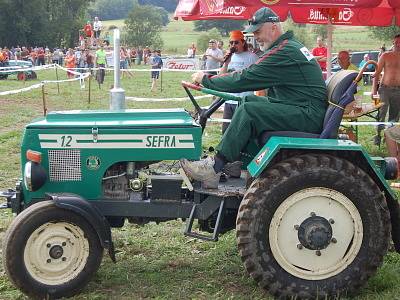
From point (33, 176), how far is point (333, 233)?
2.01 metres

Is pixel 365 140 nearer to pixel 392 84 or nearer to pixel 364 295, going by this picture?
pixel 392 84

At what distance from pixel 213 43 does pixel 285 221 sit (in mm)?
15712

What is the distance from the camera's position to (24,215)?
13.1 feet

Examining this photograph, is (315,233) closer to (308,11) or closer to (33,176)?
(33,176)

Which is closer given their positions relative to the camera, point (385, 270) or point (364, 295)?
point (364, 295)

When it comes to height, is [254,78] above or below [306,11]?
below

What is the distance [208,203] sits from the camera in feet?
14.3

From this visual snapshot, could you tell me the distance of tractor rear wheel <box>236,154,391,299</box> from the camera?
3.97 meters

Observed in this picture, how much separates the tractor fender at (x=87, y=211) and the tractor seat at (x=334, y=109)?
1.24 meters

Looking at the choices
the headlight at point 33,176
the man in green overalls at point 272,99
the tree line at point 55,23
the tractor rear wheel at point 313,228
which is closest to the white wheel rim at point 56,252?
the headlight at point 33,176

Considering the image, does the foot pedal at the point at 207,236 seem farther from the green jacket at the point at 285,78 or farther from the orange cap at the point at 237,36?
the orange cap at the point at 237,36

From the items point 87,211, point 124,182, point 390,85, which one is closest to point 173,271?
point 124,182

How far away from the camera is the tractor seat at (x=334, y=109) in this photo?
13.9 feet

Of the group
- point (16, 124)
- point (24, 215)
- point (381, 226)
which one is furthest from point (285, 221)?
point (16, 124)
